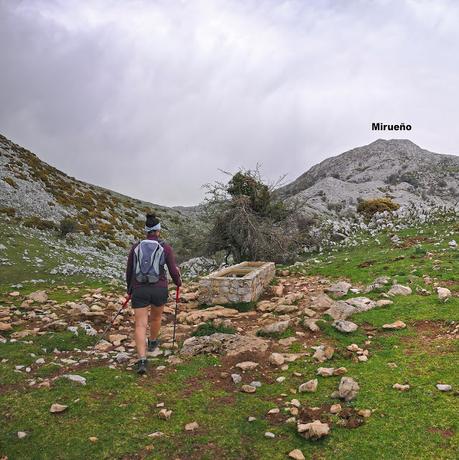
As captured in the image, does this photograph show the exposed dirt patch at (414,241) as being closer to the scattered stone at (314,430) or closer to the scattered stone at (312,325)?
the scattered stone at (312,325)

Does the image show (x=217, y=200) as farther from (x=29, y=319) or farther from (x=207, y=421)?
(x=207, y=421)

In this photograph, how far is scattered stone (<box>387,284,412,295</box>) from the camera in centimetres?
1052

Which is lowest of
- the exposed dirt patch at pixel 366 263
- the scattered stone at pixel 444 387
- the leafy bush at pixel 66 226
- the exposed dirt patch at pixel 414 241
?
the scattered stone at pixel 444 387

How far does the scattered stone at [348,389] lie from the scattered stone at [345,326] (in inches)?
96.9

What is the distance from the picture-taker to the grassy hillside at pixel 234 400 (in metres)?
A: 4.66

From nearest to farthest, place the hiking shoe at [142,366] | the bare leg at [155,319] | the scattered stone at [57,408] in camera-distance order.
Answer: the scattered stone at [57,408]
the hiking shoe at [142,366]
the bare leg at [155,319]

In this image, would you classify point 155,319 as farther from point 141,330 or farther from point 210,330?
point 210,330

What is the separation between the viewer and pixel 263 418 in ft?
17.7

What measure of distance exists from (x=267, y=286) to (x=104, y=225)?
23.1 m

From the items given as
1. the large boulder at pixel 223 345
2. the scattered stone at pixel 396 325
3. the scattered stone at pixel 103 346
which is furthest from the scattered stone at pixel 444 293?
the scattered stone at pixel 103 346

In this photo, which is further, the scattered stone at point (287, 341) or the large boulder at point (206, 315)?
the large boulder at point (206, 315)

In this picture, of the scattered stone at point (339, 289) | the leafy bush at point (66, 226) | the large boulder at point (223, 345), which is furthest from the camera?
the leafy bush at point (66, 226)

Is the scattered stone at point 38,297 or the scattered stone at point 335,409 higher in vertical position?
the scattered stone at point 38,297

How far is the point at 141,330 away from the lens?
283 inches
